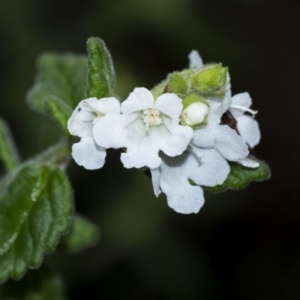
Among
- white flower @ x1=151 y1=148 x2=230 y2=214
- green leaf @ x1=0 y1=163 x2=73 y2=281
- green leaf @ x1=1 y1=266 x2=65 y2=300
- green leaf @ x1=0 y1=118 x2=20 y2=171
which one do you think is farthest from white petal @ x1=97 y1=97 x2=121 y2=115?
green leaf @ x1=1 y1=266 x2=65 y2=300

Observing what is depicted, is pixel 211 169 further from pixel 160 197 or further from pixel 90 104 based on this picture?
pixel 160 197

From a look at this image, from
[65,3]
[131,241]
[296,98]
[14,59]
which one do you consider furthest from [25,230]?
[296,98]

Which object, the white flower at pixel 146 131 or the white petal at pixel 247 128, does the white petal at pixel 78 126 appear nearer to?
the white flower at pixel 146 131

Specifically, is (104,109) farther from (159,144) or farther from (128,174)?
(128,174)

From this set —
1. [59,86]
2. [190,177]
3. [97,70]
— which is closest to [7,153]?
[59,86]

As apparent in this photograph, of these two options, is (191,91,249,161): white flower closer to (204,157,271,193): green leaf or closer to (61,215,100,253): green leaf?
(204,157,271,193): green leaf

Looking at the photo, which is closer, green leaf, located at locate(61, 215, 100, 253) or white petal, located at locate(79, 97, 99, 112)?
white petal, located at locate(79, 97, 99, 112)
